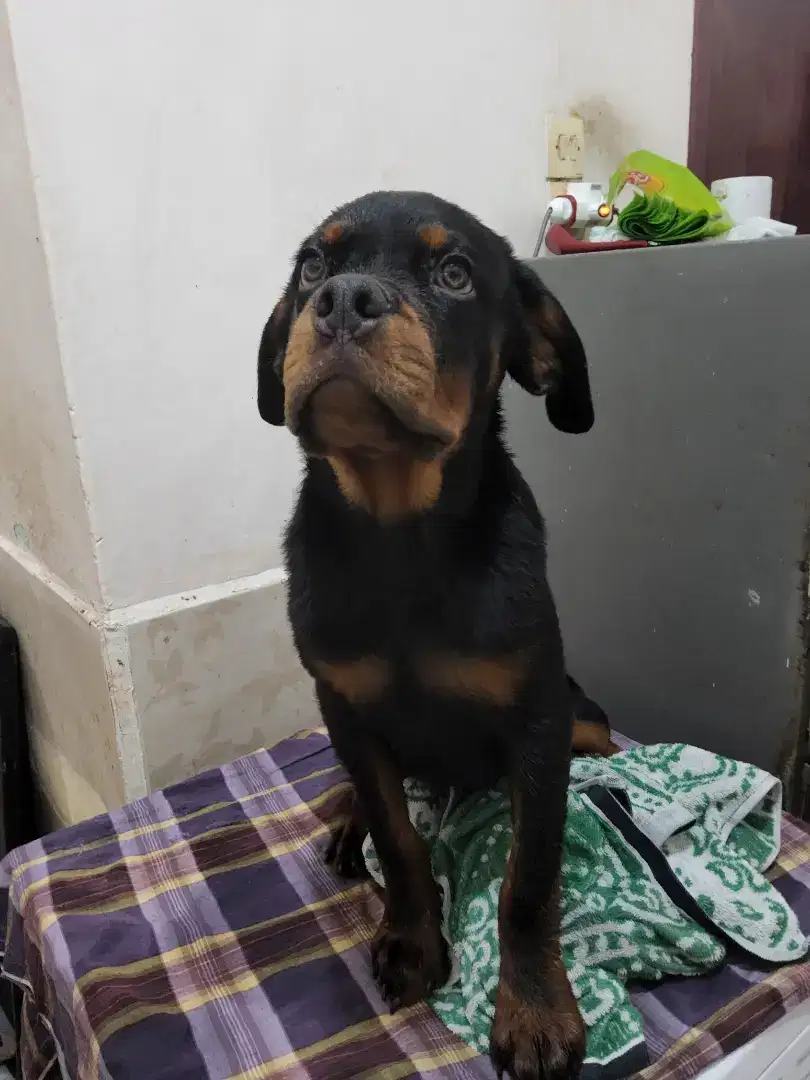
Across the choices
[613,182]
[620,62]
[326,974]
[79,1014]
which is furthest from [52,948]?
[620,62]

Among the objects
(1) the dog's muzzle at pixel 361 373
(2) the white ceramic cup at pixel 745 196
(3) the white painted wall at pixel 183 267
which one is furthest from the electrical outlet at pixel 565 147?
(1) the dog's muzzle at pixel 361 373

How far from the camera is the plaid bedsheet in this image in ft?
3.04

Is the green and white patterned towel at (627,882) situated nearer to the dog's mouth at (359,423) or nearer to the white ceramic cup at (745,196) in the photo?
the dog's mouth at (359,423)

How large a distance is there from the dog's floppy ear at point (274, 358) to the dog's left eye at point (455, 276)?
0.63 feet

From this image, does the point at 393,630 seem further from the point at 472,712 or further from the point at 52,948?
the point at 52,948

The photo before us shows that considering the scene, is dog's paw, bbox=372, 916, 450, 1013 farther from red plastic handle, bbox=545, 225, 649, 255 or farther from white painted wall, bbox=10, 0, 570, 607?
red plastic handle, bbox=545, 225, 649, 255

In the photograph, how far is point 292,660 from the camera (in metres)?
1.75

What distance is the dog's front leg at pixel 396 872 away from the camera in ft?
3.21

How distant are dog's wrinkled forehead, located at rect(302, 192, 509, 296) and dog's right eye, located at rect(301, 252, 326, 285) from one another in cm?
1

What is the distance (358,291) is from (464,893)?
2.53 feet

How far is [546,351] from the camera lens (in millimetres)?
943

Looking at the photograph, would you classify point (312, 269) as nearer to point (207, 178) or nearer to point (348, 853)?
point (207, 178)

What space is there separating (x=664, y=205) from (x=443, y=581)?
0.96 m

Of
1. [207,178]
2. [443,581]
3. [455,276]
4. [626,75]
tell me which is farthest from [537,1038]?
[626,75]
